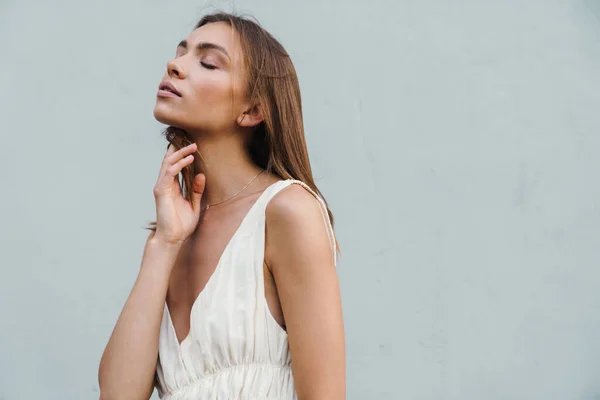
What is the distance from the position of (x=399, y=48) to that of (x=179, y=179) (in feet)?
5.23

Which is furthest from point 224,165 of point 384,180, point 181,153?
point 384,180

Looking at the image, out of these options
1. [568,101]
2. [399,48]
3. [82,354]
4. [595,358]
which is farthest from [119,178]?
[595,358]

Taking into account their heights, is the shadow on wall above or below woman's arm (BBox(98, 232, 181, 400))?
above

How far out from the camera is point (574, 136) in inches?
145

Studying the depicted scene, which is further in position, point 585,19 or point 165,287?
point 585,19

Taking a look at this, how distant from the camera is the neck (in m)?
2.24

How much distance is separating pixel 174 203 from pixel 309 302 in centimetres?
48

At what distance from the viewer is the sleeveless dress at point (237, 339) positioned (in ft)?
6.69

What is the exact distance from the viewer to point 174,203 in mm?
2236

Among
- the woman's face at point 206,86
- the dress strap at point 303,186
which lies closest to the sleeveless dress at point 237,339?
the dress strap at point 303,186

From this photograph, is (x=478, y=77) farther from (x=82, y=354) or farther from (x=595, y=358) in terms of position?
(x=82, y=354)

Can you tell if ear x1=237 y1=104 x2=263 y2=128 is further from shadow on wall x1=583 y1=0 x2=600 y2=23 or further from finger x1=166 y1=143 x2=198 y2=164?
shadow on wall x1=583 y1=0 x2=600 y2=23

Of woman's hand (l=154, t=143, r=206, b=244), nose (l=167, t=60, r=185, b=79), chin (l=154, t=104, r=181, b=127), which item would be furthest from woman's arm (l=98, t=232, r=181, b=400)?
nose (l=167, t=60, r=185, b=79)

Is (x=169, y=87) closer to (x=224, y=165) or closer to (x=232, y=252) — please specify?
(x=224, y=165)
